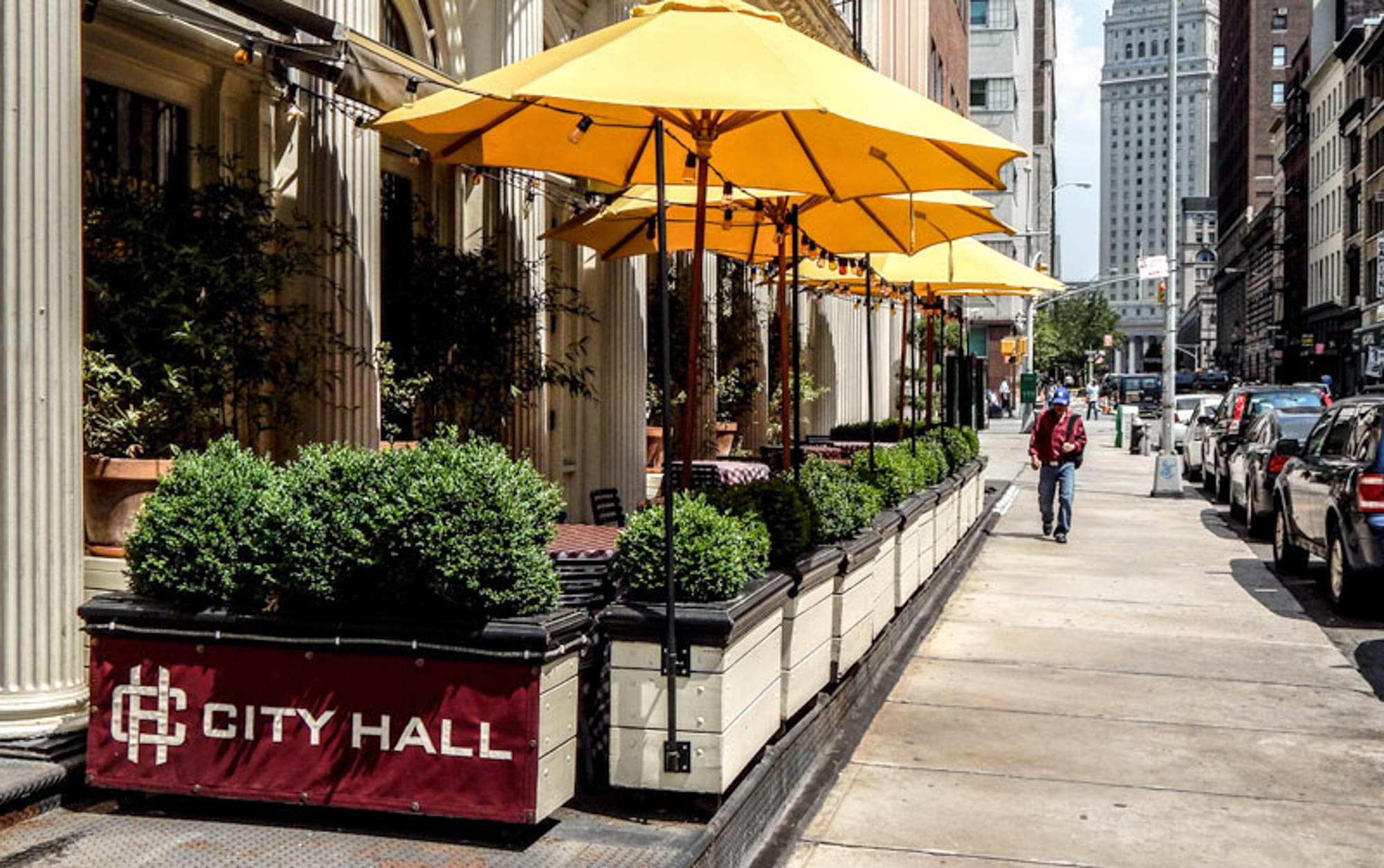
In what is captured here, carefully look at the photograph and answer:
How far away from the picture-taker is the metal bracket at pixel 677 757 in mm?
5496

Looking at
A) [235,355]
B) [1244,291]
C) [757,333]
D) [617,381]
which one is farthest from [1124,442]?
[1244,291]

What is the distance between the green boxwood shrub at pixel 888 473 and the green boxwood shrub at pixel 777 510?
109 inches

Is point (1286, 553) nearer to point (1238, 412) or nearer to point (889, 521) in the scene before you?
point (889, 521)

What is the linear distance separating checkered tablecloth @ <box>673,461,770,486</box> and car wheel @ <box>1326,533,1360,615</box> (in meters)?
4.79

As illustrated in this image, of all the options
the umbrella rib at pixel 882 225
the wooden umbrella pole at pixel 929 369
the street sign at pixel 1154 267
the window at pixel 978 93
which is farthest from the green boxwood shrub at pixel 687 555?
A: the window at pixel 978 93

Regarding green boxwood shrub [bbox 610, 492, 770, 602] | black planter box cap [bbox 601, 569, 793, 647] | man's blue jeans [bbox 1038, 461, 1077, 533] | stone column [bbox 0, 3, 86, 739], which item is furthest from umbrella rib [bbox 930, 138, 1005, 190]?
man's blue jeans [bbox 1038, 461, 1077, 533]

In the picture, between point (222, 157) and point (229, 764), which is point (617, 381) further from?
point (229, 764)

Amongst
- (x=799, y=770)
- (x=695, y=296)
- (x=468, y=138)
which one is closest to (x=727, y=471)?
(x=468, y=138)

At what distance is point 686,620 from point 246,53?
12.4 ft

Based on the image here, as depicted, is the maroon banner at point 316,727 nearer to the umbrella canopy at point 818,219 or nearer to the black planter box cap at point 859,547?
the black planter box cap at point 859,547

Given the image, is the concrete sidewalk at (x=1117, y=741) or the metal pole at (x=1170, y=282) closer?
the concrete sidewalk at (x=1117, y=741)

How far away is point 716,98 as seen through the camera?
18.7 ft

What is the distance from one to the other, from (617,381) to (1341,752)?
7.43m

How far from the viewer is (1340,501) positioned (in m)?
12.3
